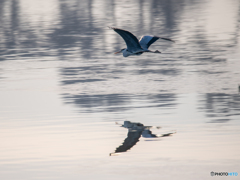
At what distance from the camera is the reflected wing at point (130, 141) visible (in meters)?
10.2

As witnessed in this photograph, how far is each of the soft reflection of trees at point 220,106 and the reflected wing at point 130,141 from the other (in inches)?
69.4

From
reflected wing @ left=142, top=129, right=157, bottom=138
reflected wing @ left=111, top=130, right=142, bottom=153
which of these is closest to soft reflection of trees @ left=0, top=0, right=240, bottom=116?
reflected wing @ left=142, top=129, right=157, bottom=138

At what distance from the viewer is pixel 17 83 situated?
16.2 m

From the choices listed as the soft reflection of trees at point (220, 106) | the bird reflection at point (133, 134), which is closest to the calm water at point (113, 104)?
the soft reflection of trees at point (220, 106)

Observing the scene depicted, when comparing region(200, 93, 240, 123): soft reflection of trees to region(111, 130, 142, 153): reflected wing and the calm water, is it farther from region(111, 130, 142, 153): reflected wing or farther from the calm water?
region(111, 130, 142, 153): reflected wing

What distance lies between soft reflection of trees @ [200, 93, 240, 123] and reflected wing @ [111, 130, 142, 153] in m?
1.76

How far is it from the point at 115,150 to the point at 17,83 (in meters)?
6.93

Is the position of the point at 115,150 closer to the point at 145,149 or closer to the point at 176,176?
the point at 145,149

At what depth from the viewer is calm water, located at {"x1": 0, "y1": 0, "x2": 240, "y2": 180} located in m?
9.36

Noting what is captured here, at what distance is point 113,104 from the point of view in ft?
44.0

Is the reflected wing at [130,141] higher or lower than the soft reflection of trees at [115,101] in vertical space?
higher

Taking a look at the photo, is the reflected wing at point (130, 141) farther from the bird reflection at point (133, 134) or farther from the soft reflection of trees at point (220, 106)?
the soft reflection of trees at point (220, 106)

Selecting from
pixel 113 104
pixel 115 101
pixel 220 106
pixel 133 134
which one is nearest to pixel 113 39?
pixel 115 101

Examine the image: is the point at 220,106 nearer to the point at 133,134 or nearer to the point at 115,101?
the point at 115,101
